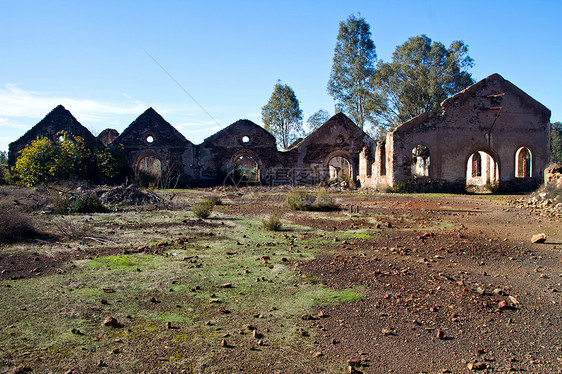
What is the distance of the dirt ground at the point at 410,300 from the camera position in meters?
3.15

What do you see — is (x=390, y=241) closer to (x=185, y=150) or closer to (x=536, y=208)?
(x=536, y=208)

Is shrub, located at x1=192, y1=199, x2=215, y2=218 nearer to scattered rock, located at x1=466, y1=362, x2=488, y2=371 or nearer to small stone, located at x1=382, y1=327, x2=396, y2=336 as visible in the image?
small stone, located at x1=382, y1=327, x2=396, y2=336

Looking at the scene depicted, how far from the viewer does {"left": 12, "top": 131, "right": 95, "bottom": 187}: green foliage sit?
69.5 ft

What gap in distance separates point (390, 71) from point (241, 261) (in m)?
33.7

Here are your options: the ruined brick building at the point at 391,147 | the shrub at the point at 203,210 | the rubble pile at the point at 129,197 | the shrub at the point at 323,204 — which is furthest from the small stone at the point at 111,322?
the ruined brick building at the point at 391,147

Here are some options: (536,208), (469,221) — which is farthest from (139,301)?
(536,208)

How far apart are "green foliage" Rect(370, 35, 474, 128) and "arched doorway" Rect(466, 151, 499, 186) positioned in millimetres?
8848

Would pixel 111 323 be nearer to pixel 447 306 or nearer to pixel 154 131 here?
pixel 447 306

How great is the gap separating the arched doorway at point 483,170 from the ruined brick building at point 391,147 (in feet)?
0.20

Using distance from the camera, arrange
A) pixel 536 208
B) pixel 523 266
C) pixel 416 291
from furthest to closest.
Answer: pixel 536 208
pixel 523 266
pixel 416 291

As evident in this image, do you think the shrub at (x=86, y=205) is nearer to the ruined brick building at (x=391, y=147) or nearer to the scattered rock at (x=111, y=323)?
the ruined brick building at (x=391, y=147)

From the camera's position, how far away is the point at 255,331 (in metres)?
3.58

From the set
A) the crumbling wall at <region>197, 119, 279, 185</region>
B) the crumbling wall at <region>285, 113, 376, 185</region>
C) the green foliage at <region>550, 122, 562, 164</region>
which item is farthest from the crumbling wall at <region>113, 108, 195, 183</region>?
the green foliage at <region>550, 122, 562, 164</region>

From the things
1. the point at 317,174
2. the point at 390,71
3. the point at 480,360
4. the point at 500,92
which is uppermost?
the point at 390,71
